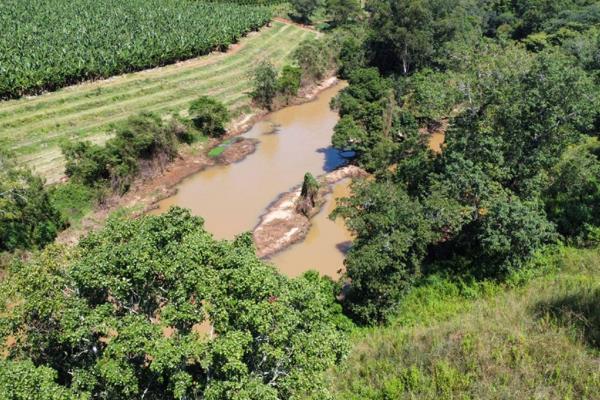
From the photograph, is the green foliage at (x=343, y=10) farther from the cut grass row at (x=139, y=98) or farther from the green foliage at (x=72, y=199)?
the green foliage at (x=72, y=199)

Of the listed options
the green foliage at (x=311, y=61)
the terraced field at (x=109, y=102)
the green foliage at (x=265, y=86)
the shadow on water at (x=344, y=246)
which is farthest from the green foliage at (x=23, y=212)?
the green foliage at (x=311, y=61)

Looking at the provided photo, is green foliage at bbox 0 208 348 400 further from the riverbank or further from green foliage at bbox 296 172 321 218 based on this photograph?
green foliage at bbox 296 172 321 218

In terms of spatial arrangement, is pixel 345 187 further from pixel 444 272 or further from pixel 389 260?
pixel 389 260

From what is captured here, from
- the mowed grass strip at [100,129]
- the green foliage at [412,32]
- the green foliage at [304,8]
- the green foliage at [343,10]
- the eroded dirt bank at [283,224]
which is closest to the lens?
the eroded dirt bank at [283,224]

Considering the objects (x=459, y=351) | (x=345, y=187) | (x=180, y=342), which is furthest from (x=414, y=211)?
(x=345, y=187)

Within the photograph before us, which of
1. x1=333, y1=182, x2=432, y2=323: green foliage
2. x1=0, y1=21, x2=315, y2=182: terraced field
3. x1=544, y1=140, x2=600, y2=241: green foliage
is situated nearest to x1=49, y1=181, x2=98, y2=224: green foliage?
x1=0, y1=21, x2=315, y2=182: terraced field

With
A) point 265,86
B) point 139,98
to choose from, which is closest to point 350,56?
point 265,86

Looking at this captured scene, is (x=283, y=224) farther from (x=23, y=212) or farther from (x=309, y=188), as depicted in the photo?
(x=23, y=212)
